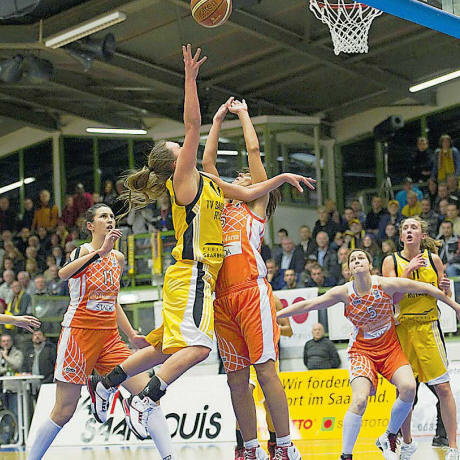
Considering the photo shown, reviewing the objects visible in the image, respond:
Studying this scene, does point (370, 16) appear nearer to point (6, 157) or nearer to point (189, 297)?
point (189, 297)

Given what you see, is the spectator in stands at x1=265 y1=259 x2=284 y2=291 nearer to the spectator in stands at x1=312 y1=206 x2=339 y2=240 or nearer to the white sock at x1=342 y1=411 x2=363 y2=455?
the spectator in stands at x1=312 y1=206 x2=339 y2=240

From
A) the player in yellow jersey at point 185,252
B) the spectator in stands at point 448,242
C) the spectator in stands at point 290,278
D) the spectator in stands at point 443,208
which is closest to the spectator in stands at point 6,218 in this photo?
the spectator in stands at point 290,278

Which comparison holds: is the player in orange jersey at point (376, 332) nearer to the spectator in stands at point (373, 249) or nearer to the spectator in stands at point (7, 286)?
the spectator in stands at point (373, 249)

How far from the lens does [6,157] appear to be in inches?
981

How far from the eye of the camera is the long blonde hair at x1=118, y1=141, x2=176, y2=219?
6.32 m

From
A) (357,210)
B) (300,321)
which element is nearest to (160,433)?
(300,321)

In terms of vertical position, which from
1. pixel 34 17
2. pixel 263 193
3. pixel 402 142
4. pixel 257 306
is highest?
pixel 34 17

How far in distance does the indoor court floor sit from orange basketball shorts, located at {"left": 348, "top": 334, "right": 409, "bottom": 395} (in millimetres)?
1544

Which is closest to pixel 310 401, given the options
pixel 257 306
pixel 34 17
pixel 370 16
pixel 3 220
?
pixel 370 16

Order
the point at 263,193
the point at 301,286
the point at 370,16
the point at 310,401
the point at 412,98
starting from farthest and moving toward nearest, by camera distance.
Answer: the point at 412,98
the point at 301,286
the point at 310,401
the point at 370,16
the point at 263,193

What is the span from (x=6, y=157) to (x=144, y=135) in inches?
164

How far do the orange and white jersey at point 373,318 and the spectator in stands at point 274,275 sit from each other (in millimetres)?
7790

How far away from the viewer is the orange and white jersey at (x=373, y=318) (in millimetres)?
7508

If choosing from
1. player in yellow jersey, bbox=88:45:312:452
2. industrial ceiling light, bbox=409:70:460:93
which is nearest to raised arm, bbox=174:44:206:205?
player in yellow jersey, bbox=88:45:312:452
